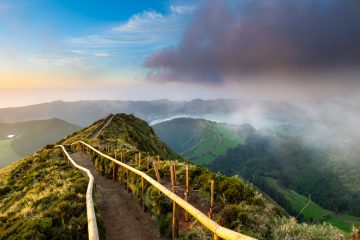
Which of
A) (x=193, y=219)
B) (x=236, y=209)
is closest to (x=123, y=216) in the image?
(x=193, y=219)

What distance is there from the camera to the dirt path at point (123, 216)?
13.6m

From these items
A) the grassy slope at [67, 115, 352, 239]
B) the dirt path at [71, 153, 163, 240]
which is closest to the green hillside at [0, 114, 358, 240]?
the grassy slope at [67, 115, 352, 239]

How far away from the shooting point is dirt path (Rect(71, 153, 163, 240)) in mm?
13594

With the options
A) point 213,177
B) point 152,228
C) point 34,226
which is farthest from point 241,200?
point 34,226

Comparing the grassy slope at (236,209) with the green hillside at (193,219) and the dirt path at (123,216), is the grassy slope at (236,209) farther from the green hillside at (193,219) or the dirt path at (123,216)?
the dirt path at (123,216)

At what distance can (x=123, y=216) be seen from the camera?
1614 cm

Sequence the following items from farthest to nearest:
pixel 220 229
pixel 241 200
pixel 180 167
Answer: pixel 180 167
pixel 241 200
pixel 220 229

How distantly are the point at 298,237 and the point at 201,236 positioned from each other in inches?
127

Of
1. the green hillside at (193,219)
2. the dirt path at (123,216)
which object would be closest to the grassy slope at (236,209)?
the green hillside at (193,219)

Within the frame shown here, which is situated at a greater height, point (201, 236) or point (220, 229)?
point (220, 229)

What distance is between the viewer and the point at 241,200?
13523 mm

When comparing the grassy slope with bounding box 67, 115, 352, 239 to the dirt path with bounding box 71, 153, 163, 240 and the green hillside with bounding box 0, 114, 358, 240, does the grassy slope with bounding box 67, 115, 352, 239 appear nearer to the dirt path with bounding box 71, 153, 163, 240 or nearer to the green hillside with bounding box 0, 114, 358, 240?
the green hillside with bounding box 0, 114, 358, 240

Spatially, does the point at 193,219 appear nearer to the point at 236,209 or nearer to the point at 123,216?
the point at 236,209

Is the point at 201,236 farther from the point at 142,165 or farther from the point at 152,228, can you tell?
the point at 142,165
